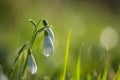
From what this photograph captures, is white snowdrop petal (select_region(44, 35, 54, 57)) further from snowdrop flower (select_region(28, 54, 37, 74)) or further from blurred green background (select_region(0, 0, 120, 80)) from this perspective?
blurred green background (select_region(0, 0, 120, 80))

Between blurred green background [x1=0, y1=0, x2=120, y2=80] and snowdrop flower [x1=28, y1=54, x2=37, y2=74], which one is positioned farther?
blurred green background [x1=0, y1=0, x2=120, y2=80]

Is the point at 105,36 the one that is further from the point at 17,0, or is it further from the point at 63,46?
the point at 17,0

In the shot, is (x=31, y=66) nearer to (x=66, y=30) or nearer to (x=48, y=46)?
(x=48, y=46)

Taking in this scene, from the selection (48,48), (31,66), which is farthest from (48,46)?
(31,66)

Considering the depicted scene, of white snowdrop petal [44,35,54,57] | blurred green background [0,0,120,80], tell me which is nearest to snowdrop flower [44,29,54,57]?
white snowdrop petal [44,35,54,57]

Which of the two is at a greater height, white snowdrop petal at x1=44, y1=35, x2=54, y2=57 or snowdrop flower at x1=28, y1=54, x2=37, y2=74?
white snowdrop petal at x1=44, y1=35, x2=54, y2=57

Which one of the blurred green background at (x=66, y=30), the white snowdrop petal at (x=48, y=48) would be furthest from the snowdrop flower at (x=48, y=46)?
the blurred green background at (x=66, y=30)

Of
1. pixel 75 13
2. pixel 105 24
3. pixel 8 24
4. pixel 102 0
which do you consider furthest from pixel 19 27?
pixel 102 0

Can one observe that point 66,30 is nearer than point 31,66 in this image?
No

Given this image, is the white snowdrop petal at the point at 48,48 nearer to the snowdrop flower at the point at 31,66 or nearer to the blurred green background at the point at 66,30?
the snowdrop flower at the point at 31,66
